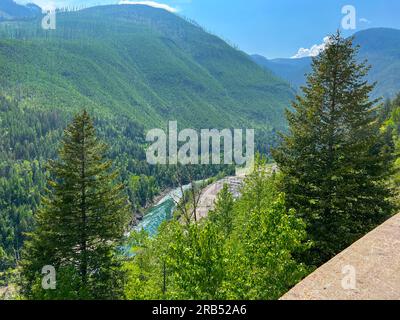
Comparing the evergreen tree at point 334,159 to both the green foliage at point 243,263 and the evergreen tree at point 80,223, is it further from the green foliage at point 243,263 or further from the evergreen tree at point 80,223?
the evergreen tree at point 80,223

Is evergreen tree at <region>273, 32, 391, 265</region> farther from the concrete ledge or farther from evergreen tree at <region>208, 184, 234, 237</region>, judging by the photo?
evergreen tree at <region>208, 184, 234, 237</region>

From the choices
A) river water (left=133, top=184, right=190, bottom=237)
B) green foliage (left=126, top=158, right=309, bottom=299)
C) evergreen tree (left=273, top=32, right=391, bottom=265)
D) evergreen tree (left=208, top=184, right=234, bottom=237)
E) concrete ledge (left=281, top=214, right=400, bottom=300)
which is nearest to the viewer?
concrete ledge (left=281, top=214, right=400, bottom=300)

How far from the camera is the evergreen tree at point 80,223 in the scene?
84.1ft

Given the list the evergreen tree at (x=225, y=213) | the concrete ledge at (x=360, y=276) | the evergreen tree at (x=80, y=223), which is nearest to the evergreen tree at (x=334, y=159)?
the concrete ledge at (x=360, y=276)

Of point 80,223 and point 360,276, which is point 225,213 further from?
point 360,276

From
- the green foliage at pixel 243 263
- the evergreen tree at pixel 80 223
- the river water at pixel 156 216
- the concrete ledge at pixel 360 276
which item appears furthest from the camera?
the river water at pixel 156 216

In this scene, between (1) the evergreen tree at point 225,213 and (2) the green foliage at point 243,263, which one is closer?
(2) the green foliage at point 243,263

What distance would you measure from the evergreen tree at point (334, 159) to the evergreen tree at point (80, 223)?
12.7 m

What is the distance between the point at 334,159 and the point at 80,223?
686 inches

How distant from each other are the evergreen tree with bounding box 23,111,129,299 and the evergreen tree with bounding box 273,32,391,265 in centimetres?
1267


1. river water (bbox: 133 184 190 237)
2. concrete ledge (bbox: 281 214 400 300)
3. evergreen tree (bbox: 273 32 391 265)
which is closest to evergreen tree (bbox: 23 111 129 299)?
evergreen tree (bbox: 273 32 391 265)

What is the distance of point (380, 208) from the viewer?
987 inches

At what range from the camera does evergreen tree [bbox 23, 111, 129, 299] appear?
25641mm
